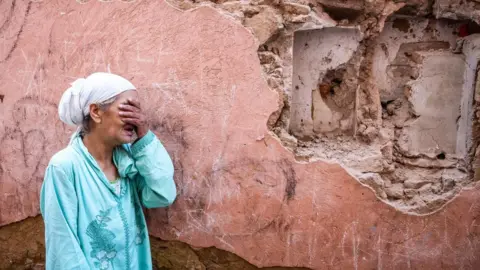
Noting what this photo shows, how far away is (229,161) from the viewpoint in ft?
8.43

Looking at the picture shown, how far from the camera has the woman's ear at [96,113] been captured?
2.18 meters

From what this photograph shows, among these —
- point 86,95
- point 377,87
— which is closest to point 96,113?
point 86,95

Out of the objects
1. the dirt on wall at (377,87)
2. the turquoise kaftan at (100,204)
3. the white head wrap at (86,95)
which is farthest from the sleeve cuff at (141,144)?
the dirt on wall at (377,87)

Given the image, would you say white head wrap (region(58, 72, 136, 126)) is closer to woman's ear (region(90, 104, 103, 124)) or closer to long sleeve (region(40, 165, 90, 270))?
woman's ear (region(90, 104, 103, 124))

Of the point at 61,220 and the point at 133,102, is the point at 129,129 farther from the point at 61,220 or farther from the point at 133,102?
the point at 61,220

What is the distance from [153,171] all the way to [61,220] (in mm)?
450

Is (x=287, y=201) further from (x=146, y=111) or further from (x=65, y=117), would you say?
(x=65, y=117)

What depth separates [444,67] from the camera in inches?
103

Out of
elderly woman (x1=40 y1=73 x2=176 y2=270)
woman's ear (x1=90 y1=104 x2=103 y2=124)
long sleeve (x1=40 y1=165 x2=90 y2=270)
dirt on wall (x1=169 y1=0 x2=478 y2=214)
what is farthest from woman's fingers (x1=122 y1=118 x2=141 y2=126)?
dirt on wall (x1=169 y1=0 x2=478 y2=214)

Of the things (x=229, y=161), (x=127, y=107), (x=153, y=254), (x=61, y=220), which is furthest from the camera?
(x=153, y=254)

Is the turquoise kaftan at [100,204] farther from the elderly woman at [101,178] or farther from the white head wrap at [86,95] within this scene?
the white head wrap at [86,95]

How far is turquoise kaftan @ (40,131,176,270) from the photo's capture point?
2.11 meters

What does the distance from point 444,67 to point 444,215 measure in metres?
0.76

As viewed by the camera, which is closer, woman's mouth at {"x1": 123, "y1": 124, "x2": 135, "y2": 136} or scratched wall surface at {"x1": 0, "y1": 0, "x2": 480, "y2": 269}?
woman's mouth at {"x1": 123, "y1": 124, "x2": 135, "y2": 136}
